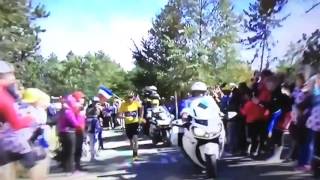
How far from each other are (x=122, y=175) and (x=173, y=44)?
16932 millimetres

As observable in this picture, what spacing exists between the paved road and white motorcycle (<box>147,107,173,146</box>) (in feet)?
10.9

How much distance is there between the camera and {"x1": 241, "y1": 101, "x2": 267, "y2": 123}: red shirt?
11281mm

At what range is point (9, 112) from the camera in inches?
238

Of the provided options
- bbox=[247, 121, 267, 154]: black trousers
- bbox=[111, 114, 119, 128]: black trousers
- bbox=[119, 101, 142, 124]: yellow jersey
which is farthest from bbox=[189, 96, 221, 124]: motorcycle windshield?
bbox=[111, 114, 119, 128]: black trousers

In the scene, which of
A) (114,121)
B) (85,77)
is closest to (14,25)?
(85,77)

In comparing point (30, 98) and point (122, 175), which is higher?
point (30, 98)

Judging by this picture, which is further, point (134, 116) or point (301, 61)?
point (134, 116)

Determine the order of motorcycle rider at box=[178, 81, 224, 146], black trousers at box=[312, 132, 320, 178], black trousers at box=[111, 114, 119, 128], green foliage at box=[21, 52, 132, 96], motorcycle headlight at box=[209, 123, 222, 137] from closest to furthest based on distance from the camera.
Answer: black trousers at box=[312, 132, 320, 178] < motorcycle headlight at box=[209, 123, 222, 137] < motorcycle rider at box=[178, 81, 224, 146] < green foliage at box=[21, 52, 132, 96] < black trousers at box=[111, 114, 119, 128]

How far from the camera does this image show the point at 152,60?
31594mm

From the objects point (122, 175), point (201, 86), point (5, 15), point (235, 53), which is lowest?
point (122, 175)

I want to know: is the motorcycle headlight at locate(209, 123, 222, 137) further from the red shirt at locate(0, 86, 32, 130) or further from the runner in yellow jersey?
the red shirt at locate(0, 86, 32, 130)

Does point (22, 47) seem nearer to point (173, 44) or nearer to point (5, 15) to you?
point (5, 15)

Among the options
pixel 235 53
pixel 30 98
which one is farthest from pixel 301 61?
pixel 235 53

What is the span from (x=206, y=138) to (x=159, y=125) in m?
7.62
